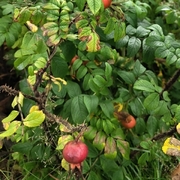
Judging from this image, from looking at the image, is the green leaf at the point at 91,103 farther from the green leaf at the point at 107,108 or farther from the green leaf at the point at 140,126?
the green leaf at the point at 140,126

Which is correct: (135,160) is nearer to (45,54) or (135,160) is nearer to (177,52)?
(177,52)

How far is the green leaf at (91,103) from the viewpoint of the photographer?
148 cm

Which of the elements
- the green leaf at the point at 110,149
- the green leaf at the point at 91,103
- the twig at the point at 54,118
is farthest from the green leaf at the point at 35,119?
the green leaf at the point at 110,149

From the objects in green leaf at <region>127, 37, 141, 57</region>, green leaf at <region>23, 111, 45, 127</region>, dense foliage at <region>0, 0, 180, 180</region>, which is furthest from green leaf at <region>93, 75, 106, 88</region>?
green leaf at <region>23, 111, 45, 127</region>

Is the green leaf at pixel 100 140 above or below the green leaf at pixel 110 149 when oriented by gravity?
above

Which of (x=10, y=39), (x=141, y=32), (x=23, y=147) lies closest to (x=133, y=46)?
(x=141, y=32)

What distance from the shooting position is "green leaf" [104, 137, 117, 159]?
152 centimetres

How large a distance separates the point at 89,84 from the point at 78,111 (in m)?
0.12

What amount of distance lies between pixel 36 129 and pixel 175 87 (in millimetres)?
838

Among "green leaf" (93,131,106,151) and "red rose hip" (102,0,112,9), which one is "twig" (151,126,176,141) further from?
"red rose hip" (102,0,112,9)

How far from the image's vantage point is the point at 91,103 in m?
1.49

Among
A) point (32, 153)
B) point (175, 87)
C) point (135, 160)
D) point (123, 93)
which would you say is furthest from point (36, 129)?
point (175, 87)

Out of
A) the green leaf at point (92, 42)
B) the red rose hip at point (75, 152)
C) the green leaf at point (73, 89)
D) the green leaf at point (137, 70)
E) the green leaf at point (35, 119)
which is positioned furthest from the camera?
the green leaf at point (137, 70)

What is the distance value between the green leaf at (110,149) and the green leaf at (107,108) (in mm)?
97
